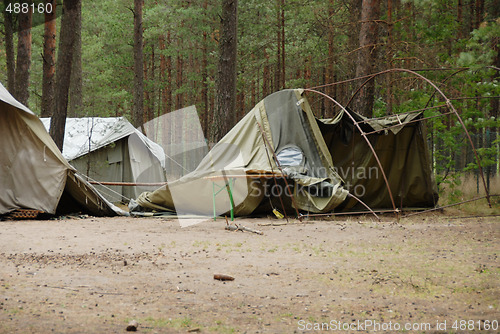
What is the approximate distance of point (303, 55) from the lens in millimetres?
20359

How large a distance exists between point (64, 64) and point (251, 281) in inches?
302

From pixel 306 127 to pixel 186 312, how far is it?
21.1 ft

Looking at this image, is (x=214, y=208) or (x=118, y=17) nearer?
(x=214, y=208)

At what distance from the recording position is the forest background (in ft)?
36.0

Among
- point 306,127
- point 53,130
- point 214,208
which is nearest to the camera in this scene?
point 214,208

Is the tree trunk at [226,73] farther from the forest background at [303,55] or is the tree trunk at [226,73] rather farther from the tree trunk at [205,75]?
the tree trunk at [205,75]

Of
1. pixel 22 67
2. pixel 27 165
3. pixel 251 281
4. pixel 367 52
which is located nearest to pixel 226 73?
pixel 367 52

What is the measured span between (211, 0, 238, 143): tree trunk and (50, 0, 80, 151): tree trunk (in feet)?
9.83

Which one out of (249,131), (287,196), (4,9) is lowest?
(287,196)

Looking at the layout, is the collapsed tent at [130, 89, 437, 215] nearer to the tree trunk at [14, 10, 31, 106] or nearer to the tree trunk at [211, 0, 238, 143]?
the tree trunk at [211, 0, 238, 143]

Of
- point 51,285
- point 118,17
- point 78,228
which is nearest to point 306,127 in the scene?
point 78,228

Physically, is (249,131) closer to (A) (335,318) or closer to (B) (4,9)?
(A) (335,318)

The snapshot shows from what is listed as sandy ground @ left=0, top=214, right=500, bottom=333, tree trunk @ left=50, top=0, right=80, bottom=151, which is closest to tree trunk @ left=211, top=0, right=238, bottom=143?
tree trunk @ left=50, top=0, right=80, bottom=151

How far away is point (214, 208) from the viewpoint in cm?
884
